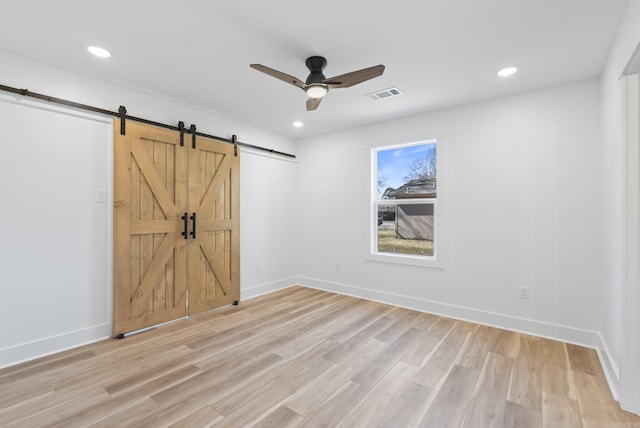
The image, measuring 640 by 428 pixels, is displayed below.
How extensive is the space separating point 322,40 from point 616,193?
2.42 metres

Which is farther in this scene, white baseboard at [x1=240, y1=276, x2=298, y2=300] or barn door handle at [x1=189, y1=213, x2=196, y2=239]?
white baseboard at [x1=240, y1=276, x2=298, y2=300]

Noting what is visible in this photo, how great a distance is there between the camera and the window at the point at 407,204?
397 cm

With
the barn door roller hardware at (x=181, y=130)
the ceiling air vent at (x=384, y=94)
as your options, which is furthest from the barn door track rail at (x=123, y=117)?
the ceiling air vent at (x=384, y=94)

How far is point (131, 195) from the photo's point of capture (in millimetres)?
3148

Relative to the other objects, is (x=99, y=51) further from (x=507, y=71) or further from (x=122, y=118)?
(x=507, y=71)

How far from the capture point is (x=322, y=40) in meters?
2.27

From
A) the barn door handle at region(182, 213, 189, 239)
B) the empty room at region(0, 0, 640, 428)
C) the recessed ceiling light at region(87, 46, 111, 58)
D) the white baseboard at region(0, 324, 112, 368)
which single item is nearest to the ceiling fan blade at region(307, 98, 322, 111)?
the empty room at region(0, 0, 640, 428)

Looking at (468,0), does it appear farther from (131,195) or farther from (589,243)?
(131,195)

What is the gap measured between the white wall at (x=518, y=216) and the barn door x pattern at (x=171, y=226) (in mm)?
2183

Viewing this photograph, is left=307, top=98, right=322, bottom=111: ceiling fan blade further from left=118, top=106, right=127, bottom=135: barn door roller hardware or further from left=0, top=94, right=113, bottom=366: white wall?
left=0, top=94, right=113, bottom=366: white wall

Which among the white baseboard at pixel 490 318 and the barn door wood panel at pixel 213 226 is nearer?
the white baseboard at pixel 490 318

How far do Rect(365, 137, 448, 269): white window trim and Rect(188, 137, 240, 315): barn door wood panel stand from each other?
1968mm

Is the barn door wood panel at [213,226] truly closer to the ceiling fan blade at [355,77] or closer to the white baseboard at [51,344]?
the white baseboard at [51,344]

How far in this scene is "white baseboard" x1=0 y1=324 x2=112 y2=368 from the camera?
8.11 ft
